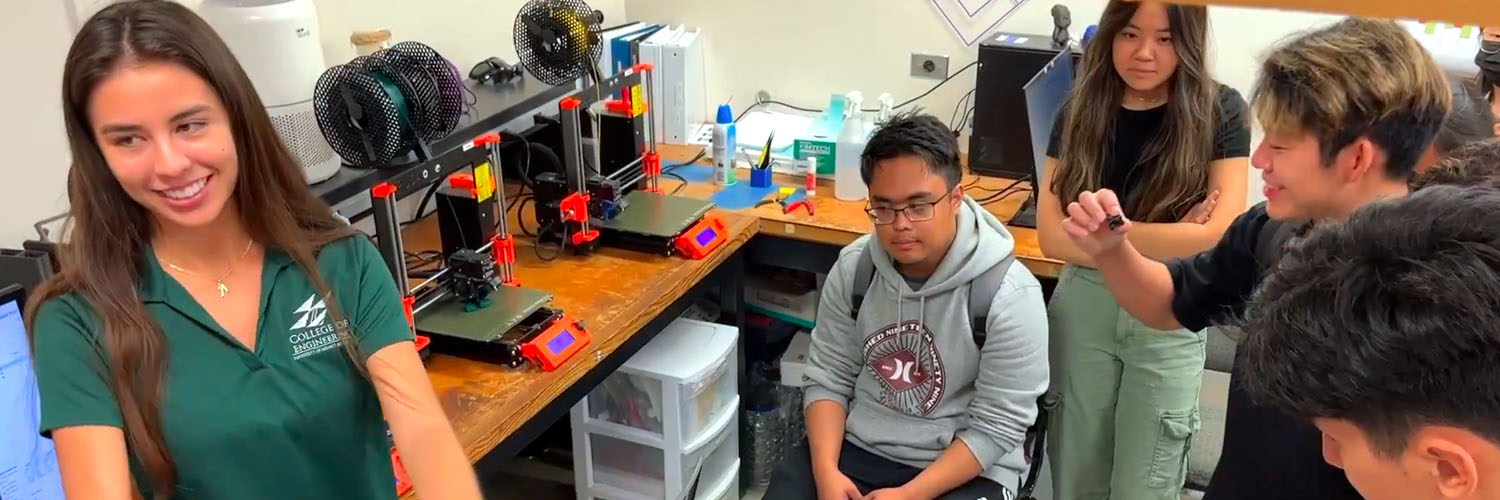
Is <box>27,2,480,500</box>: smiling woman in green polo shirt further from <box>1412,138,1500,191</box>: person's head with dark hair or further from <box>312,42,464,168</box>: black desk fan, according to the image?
<box>1412,138,1500,191</box>: person's head with dark hair

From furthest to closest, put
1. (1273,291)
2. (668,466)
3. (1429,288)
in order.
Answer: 1. (668,466)
2. (1273,291)
3. (1429,288)

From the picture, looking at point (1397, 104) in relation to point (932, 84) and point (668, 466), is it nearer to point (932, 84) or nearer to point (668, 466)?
point (668, 466)

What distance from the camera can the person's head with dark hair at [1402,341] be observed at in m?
0.65

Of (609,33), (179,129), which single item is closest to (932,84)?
(609,33)

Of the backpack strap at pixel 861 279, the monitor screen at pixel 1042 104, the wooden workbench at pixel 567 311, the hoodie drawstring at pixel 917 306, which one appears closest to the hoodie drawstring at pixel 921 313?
the hoodie drawstring at pixel 917 306

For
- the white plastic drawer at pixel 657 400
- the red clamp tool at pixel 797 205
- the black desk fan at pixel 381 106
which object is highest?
the black desk fan at pixel 381 106

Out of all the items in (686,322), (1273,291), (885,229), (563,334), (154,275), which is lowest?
(686,322)

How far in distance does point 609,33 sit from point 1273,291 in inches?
103

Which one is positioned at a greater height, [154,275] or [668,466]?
[154,275]

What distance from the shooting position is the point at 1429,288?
2.16 ft

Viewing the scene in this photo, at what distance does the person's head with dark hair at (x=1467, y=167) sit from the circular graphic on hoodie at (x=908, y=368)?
103 centimetres

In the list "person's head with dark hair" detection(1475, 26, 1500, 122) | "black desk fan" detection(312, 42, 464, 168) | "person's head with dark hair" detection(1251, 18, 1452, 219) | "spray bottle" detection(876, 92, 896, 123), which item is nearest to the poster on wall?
"spray bottle" detection(876, 92, 896, 123)

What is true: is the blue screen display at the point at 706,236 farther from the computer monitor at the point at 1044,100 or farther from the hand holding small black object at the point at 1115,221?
the hand holding small black object at the point at 1115,221

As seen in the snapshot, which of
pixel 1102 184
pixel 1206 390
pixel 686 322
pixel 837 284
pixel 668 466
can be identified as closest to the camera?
pixel 1102 184
